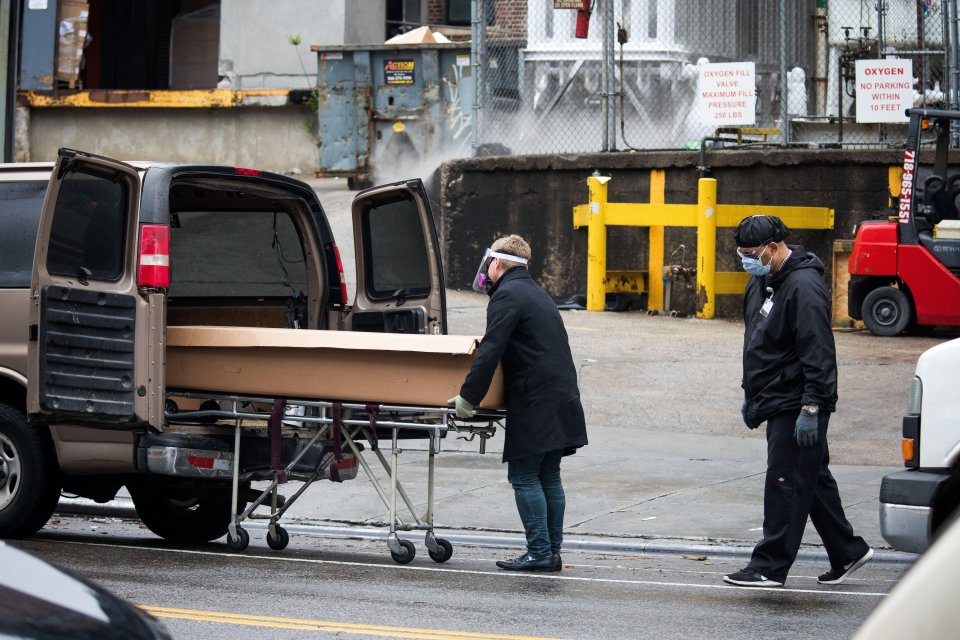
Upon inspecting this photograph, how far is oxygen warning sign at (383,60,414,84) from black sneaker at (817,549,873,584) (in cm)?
1481

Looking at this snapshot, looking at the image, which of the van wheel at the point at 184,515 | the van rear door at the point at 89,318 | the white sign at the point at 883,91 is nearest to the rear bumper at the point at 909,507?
the van rear door at the point at 89,318

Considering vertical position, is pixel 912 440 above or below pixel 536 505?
above

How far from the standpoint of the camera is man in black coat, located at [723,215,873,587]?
23.5 ft

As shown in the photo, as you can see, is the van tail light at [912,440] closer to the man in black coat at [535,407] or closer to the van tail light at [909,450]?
the van tail light at [909,450]

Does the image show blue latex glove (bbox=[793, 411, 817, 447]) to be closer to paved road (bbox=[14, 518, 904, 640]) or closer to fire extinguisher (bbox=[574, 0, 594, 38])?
paved road (bbox=[14, 518, 904, 640])

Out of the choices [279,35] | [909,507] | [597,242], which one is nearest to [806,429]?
[909,507]

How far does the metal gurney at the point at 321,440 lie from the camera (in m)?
7.64

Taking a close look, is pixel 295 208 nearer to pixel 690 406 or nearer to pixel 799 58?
pixel 690 406

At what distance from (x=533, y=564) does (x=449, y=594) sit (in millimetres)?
874

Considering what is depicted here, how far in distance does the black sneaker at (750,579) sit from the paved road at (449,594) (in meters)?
0.04

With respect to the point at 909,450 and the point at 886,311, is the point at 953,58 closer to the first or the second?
the point at 886,311

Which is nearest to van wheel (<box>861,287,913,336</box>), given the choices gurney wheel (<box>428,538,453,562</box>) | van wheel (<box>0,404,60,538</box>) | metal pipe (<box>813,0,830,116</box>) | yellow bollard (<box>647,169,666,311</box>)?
yellow bollard (<box>647,169,666,311</box>)

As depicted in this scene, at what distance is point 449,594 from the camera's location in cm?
692

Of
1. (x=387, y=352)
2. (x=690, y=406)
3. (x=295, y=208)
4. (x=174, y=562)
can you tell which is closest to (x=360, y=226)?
(x=295, y=208)
